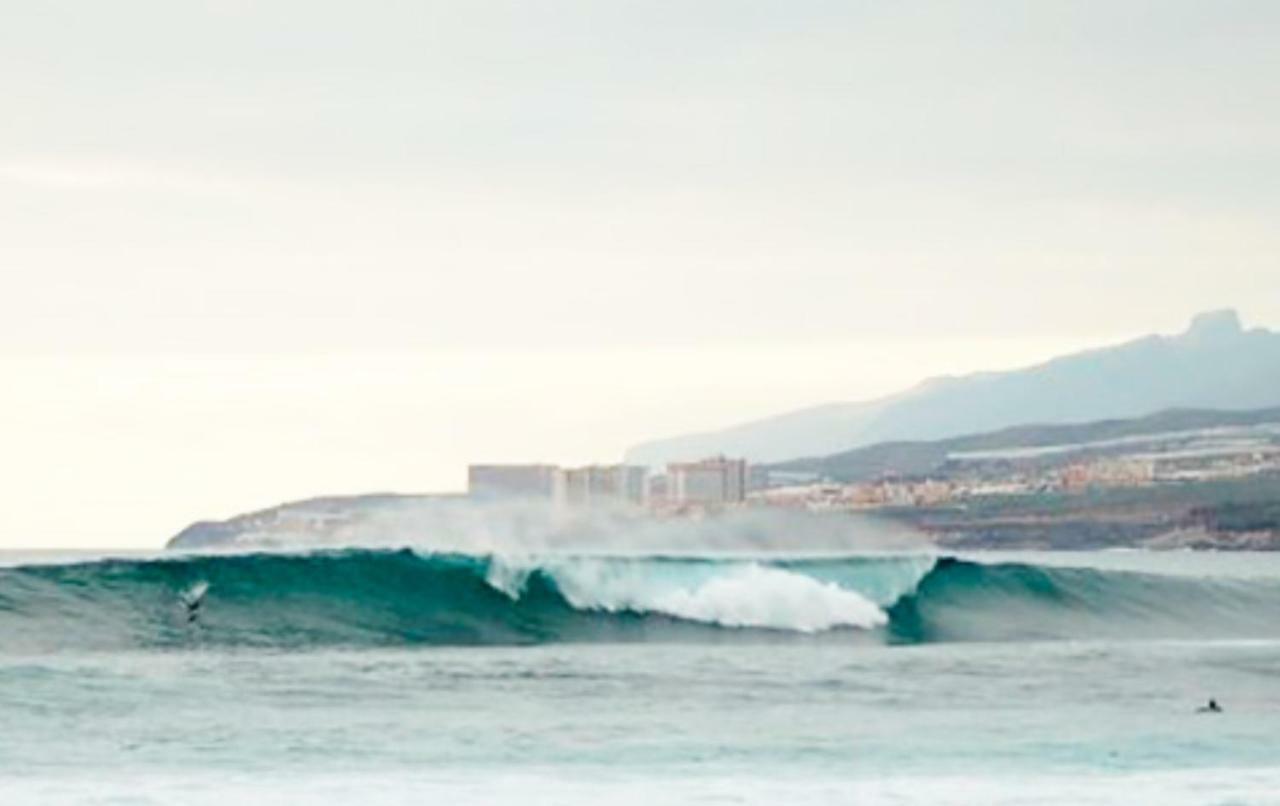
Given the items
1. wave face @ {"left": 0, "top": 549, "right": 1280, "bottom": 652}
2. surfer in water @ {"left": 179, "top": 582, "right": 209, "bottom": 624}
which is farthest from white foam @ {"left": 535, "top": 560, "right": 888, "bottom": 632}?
surfer in water @ {"left": 179, "top": 582, "right": 209, "bottom": 624}

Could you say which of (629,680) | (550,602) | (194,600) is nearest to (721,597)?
(550,602)

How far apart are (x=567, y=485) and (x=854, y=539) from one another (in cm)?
1107

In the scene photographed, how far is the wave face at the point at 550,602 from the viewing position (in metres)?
33.0

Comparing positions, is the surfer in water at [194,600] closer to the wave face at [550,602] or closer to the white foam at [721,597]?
the wave face at [550,602]

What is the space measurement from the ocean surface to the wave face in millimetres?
61

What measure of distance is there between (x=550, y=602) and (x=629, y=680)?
9.30 metres

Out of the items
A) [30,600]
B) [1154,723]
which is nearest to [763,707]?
[1154,723]

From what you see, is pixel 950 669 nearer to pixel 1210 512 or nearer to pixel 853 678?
pixel 853 678

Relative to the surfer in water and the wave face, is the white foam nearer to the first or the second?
the wave face

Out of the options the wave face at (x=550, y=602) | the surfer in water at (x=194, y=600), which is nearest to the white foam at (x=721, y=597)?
the wave face at (x=550, y=602)

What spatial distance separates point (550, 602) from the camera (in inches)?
1436

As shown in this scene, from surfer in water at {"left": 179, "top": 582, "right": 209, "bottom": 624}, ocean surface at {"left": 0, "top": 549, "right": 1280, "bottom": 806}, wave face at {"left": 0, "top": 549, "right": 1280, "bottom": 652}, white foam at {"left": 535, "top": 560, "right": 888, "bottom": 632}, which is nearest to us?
ocean surface at {"left": 0, "top": 549, "right": 1280, "bottom": 806}

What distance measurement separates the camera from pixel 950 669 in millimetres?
29656

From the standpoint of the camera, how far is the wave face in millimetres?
32969
